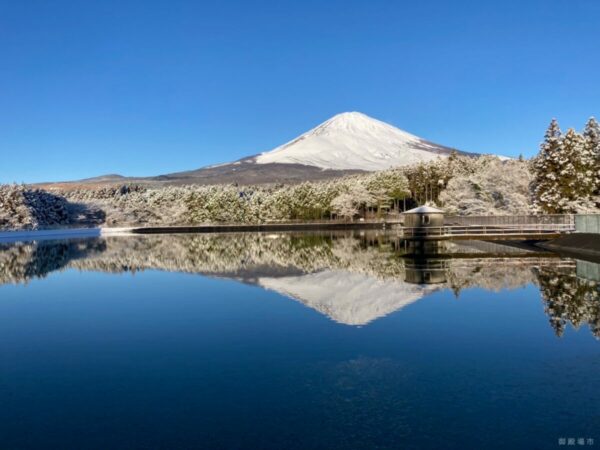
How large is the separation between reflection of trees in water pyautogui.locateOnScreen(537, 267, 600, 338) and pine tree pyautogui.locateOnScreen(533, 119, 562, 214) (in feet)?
98.2

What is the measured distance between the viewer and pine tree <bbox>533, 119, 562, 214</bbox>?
50500 mm

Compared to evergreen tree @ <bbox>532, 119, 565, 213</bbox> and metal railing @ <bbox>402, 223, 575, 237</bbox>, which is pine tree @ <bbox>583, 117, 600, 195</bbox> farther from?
metal railing @ <bbox>402, 223, 575, 237</bbox>

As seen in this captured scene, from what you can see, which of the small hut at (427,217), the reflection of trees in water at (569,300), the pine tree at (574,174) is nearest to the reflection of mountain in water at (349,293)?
the reflection of trees in water at (569,300)

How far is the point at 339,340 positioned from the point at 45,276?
21216 mm

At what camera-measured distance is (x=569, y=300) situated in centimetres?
1694

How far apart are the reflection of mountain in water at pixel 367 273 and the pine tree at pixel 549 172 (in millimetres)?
15373

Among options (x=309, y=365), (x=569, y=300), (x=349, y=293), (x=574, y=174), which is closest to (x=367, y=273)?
(x=349, y=293)

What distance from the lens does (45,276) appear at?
2917 centimetres

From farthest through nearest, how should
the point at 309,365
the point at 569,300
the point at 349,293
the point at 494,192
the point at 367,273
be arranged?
the point at 494,192 → the point at 367,273 → the point at 349,293 → the point at 569,300 → the point at 309,365

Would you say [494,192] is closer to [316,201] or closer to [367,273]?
[316,201]

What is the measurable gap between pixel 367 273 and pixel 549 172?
32.5 meters

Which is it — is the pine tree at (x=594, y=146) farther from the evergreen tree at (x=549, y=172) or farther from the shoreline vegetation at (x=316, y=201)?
the shoreline vegetation at (x=316, y=201)

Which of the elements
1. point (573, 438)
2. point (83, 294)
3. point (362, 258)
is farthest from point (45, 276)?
point (573, 438)

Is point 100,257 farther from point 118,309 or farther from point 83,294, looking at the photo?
point 118,309
